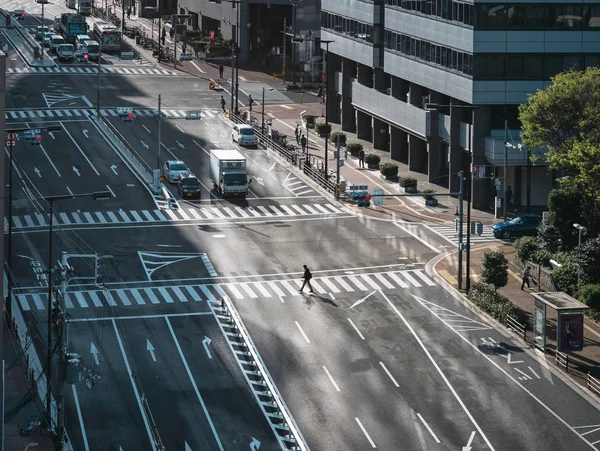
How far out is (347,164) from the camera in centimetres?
12138

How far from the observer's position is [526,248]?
87.4 meters

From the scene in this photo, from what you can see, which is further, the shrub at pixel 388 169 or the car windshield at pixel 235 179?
the shrub at pixel 388 169

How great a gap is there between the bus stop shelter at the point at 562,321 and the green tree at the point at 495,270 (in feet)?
27.7

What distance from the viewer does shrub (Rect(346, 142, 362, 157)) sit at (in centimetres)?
12301

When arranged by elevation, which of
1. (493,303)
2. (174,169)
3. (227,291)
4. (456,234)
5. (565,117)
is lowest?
(227,291)

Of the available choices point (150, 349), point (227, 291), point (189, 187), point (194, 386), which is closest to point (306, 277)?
point (227, 291)

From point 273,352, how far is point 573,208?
2566 cm

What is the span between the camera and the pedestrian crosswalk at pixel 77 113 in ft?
436

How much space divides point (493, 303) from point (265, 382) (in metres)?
17.8

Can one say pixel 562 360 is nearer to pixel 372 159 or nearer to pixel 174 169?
pixel 174 169

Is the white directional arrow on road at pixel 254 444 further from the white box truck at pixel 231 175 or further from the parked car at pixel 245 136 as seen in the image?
the parked car at pixel 245 136

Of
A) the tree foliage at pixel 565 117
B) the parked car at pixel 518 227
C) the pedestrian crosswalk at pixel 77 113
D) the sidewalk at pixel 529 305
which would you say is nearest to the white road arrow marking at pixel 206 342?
the sidewalk at pixel 529 305

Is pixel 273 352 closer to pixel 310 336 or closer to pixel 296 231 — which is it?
pixel 310 336

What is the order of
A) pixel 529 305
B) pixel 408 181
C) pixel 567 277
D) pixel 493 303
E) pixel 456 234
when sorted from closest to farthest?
pixel 493 303 < pixel 529 305 < pixel 567 277 < pixel 456 234 < pixel 408 181
